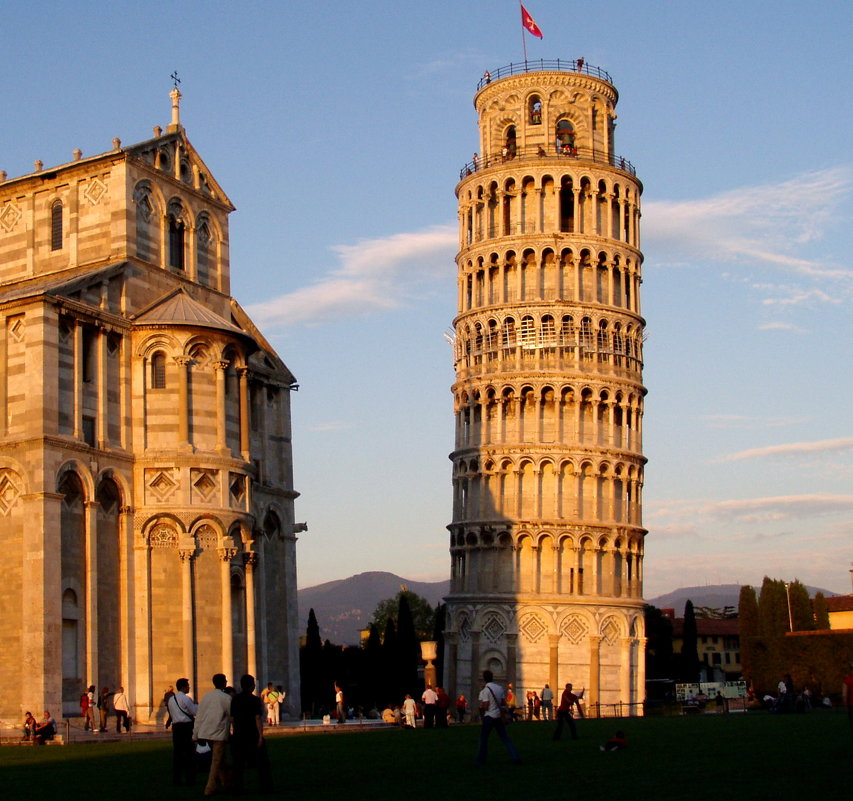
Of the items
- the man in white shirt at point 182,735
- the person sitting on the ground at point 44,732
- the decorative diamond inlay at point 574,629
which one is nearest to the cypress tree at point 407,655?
the decorative diamond inlay at point 574,629

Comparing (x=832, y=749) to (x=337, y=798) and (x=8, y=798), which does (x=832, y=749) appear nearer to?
(x=337, y=798)

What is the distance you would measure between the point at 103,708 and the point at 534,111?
5595 cm

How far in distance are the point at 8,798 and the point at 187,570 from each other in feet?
77.7

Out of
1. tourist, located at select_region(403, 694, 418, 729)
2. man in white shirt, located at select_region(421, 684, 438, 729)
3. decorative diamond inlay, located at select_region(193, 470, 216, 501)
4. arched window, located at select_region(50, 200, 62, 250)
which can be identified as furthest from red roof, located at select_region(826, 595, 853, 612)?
arched window, located at select_region(50, 200, 62, 250)

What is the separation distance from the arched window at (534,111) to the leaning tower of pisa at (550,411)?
1.00 feet

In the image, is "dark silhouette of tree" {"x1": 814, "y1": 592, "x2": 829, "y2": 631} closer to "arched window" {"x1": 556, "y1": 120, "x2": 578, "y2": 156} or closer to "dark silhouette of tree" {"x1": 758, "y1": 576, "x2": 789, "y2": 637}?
"dark silhouette of tree" {"x1": 758, "y1": 576, "x2": 789, "y2": 637}

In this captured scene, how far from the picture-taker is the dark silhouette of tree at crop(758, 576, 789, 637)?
98688 mm

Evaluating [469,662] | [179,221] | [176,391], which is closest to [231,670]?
[176,391]

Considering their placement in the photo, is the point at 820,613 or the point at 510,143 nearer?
the point at 510,143

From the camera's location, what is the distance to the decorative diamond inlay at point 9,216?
48.9 metres

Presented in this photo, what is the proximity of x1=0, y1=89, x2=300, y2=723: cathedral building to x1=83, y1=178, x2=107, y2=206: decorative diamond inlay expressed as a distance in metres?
0.05

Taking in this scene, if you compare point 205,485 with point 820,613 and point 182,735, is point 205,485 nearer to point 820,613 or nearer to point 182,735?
point 182,735

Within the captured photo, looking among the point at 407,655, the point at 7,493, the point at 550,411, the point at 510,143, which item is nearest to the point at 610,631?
the point at 550,411

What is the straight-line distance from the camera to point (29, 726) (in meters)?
37.5
